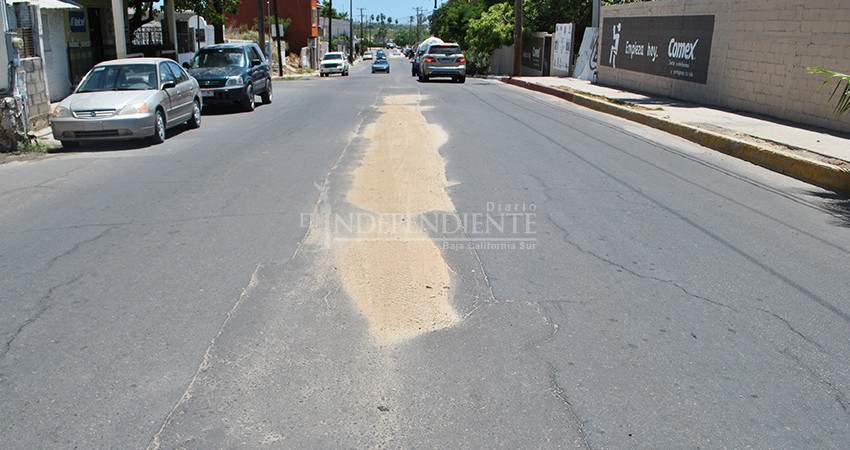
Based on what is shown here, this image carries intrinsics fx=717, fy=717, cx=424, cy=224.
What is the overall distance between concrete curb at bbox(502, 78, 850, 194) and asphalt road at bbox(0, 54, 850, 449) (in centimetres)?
42

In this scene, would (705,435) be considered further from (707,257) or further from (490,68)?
(490,68)

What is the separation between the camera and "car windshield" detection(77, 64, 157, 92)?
13.7 metres

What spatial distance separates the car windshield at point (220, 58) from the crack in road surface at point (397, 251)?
32.8 ft

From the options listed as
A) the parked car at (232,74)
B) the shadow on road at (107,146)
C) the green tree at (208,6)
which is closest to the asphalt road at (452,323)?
the shadow on road at (107,146)

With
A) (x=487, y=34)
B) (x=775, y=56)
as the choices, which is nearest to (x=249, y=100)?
(x=775, y=56)

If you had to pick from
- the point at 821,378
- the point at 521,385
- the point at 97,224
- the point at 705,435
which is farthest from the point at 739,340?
the point at 97,224

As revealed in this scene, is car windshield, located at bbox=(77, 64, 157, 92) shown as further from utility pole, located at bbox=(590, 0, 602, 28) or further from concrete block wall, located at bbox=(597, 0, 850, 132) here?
utility pole, located at bbox=(590, 0, 602, 28)

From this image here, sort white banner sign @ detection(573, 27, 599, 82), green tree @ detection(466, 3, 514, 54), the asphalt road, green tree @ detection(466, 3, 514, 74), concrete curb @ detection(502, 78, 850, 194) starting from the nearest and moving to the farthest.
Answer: the asphalt road
concrete curb @ detection(502, 78, 850, 194)
white banner sign @ detection(573, 27, 599, 82)
green tree @ detection(466, 3, 514, 54)
green tree @ detection(466, 3, 514, 74)

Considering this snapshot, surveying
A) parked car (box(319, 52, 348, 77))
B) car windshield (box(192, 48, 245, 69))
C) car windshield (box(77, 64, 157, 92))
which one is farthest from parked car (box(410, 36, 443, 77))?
car windshield (box(77, 64, 157, 92))

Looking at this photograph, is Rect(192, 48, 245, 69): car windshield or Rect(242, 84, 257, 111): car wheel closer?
Rect(242, 84, 257, 111): car wheel

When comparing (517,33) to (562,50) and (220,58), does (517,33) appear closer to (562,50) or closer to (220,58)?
(562,50)

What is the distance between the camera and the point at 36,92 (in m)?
15.0

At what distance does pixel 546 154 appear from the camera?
38.2ft

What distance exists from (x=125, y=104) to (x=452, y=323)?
10145mm
